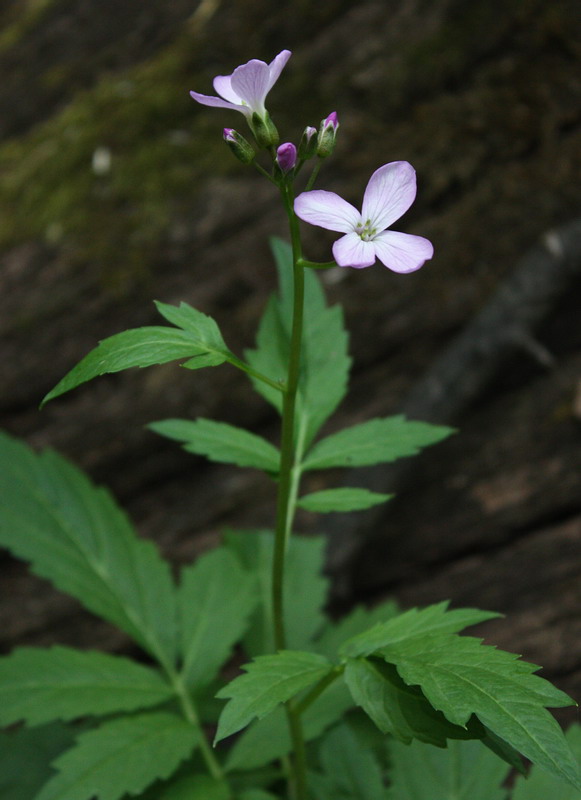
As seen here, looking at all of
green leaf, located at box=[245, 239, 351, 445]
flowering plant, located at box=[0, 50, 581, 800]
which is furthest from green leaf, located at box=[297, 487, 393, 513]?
green leaf, located at box=[245, 239, 351, 445]

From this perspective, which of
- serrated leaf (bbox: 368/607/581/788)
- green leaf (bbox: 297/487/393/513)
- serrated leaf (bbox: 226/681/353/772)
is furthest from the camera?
serrated leaf (bbox: 226/681/353/772)

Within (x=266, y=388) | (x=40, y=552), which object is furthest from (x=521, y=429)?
(x=40, y=552)

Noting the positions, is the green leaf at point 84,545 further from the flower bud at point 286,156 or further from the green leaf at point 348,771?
the flower bud at point 286,156

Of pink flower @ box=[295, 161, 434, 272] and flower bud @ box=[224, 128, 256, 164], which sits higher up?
flower bud @ box=[224, 128, 256, 164]

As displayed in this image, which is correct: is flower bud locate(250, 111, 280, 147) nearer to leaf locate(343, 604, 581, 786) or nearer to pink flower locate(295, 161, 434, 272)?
pink flower locate(295, 161, 434, 272)

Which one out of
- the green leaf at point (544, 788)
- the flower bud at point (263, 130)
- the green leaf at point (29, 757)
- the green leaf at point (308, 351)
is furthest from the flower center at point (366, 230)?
the green leaf at point (29, 757)

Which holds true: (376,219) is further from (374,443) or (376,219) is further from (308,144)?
(374,443)

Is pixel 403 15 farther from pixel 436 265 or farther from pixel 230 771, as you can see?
pixel 230 771
